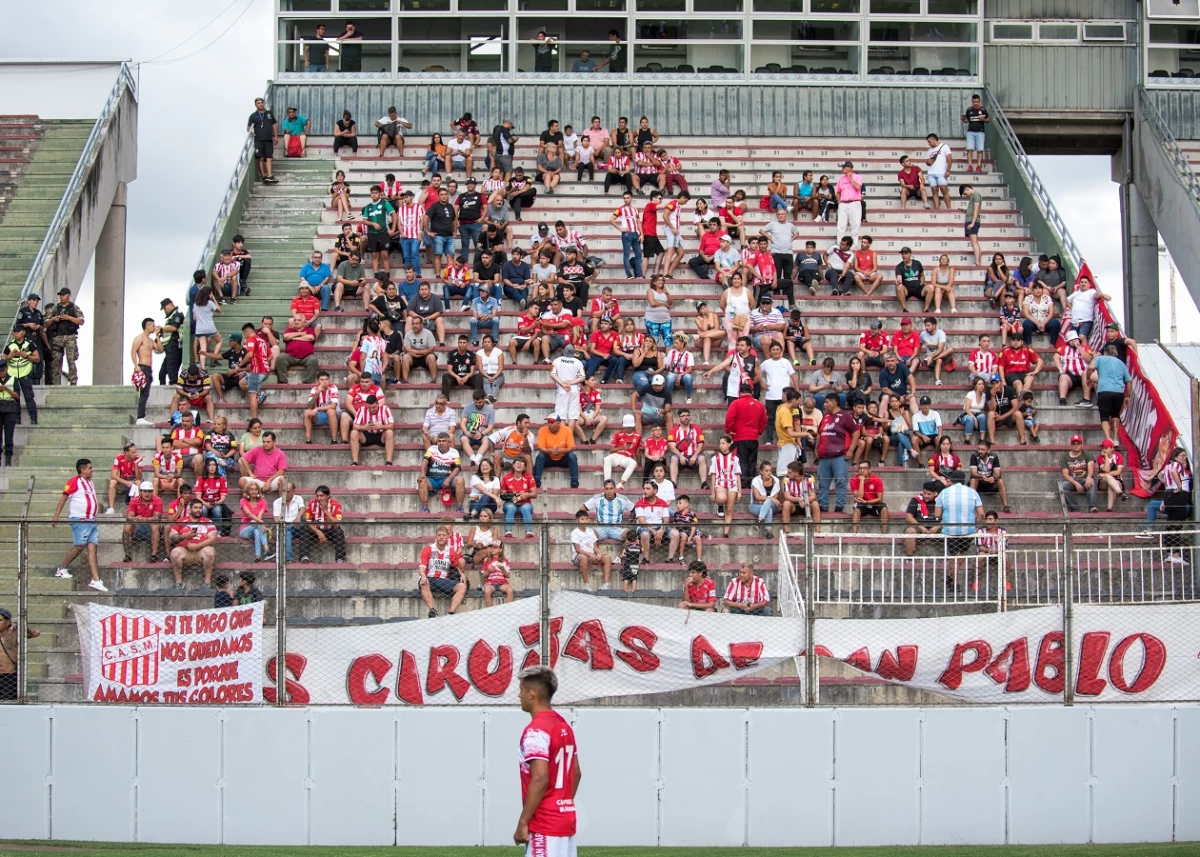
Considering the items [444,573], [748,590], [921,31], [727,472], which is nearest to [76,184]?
[727,472]

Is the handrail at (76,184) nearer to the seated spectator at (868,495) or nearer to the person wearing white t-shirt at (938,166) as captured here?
the seated spectator at (868,495)

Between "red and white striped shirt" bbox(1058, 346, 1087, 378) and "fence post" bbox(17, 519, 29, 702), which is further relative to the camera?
"red and white striped shirt" bbox(1058, 346, 1087, 378)

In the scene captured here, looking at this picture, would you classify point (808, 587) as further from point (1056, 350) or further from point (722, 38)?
point (722, 38)

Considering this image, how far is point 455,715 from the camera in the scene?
1434 centimetres

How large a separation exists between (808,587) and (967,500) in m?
5.64

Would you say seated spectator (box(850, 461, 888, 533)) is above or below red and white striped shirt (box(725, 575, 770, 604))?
above

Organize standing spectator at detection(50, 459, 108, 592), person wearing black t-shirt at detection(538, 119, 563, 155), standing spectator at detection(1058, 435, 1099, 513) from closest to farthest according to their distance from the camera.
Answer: standing spectator at detection(50, 459, 108, 592) < standing spectator at detection(1058, 435, 1099, 513) < person wearing black t-shirt at detection(538, 119, 563, 155)

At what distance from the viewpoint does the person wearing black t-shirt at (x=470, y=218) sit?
25969mm

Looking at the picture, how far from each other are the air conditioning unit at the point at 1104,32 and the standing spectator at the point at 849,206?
7257 millimetres

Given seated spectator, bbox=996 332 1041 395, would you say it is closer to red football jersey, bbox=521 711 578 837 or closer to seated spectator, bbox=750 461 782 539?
seated spectator, bbox=750 461 782 539

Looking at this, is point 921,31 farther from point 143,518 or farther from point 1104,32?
point 143,518

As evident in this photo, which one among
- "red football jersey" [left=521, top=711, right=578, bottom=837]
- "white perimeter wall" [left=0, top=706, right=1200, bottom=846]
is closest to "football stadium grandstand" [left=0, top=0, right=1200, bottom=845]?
"white perimeter wall" [left=0, top=706, right=1200, bottom=846]

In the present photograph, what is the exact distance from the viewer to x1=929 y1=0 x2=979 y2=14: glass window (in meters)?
31.4

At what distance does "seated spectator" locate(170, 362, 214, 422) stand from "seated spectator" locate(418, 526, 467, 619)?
6.47 m
